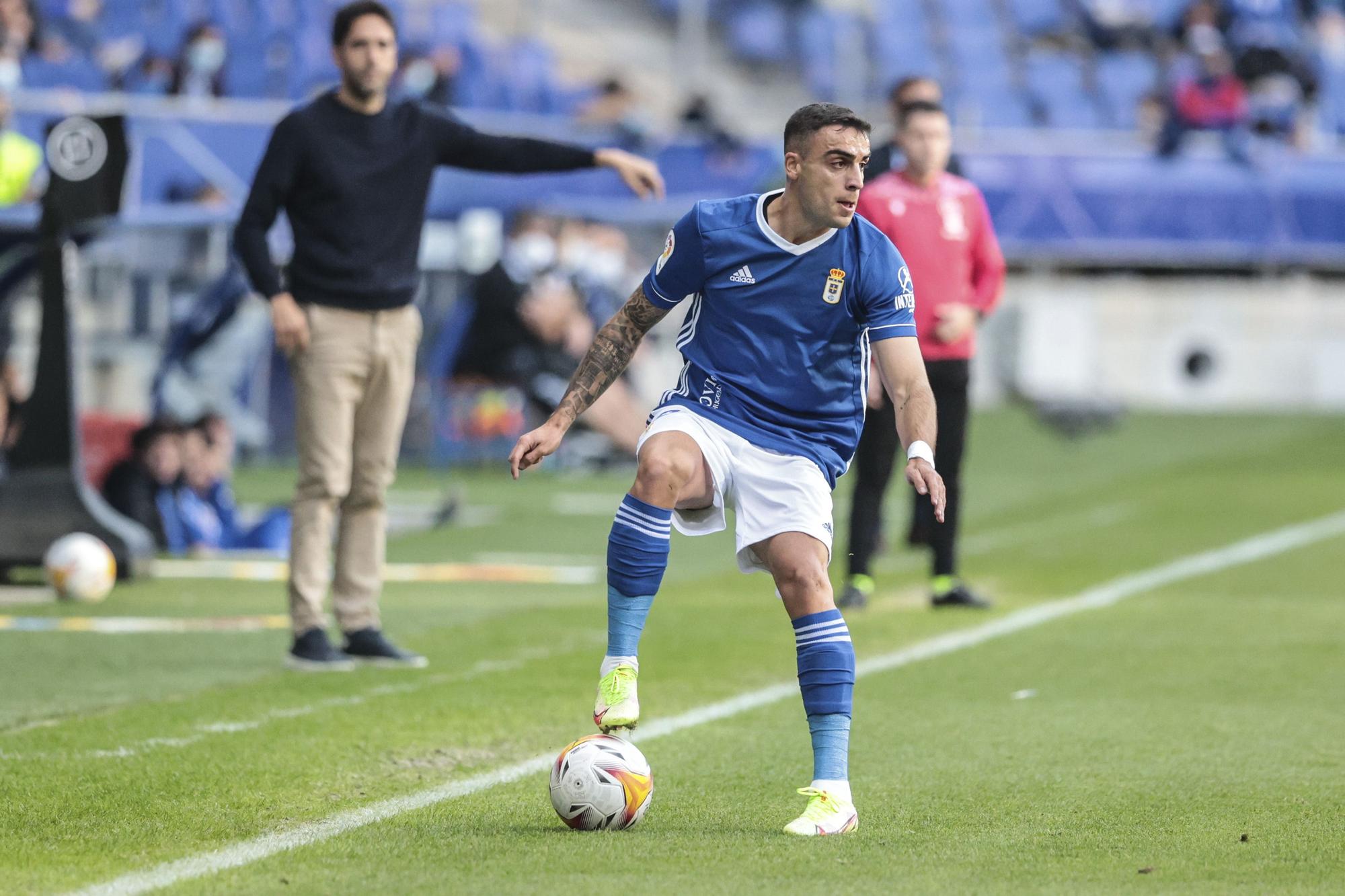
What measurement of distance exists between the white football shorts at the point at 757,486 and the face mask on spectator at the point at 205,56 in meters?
17.9

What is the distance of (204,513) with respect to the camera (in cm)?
1244

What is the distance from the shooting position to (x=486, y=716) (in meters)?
6.52

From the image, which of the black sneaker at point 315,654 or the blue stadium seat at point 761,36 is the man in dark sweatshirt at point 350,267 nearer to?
the black sneaker at point 315,654

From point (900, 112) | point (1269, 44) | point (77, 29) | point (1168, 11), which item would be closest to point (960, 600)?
point (900, 112)

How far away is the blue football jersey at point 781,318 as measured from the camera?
200 inches

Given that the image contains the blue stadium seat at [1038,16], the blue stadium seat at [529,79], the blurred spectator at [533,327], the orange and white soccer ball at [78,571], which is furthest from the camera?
the blue stadium seat at [1038,16]

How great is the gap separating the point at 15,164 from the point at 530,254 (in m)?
5.31

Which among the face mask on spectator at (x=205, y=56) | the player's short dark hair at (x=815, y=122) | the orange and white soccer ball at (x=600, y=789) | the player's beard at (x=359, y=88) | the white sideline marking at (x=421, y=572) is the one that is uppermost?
the face mask on spectator at (x=205, y=56)

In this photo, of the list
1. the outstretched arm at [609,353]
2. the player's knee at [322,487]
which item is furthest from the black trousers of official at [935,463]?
the outstretched arm at [609,353]

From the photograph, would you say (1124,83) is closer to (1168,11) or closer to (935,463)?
(1168,11)

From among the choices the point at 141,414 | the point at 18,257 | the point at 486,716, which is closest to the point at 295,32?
the point at 141,414

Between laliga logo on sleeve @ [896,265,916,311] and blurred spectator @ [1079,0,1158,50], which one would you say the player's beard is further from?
blurred spectator @ [1079,0,1158,50]

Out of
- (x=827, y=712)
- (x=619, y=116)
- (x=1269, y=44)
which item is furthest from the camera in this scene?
(x=1269, y=44)

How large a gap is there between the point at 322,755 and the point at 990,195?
68.0ft
